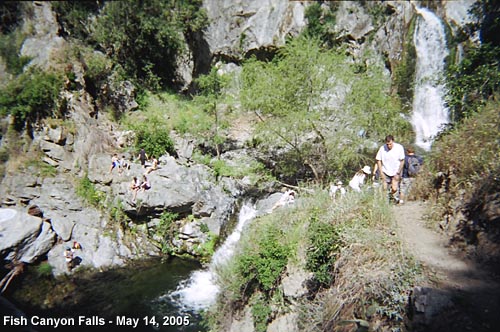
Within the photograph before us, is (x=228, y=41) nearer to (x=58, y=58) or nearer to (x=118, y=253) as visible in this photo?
(x=58, y=58)

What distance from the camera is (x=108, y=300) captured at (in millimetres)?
9453

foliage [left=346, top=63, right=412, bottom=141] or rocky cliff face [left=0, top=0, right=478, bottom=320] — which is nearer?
foliage [left=346, top=63, right=412, bottom=141]

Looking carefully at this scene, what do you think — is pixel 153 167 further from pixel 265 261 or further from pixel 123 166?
pixel 265 261

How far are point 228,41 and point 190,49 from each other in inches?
133

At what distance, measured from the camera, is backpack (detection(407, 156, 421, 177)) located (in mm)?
8212

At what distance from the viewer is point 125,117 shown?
59.6ft

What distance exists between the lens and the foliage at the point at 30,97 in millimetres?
13469

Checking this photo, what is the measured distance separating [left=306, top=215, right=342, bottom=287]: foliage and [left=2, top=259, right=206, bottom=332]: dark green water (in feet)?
16.2

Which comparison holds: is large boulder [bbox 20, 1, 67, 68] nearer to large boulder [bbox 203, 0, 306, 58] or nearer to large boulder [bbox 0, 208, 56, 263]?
large boulder [bbox 0, 208, 56, 263]

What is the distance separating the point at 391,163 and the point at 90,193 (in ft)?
39.6

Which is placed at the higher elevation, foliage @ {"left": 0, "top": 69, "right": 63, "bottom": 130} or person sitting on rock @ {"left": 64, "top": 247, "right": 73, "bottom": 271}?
foliage @ {"left": 0, "top": 69, "right": 63, "bottom": 130}

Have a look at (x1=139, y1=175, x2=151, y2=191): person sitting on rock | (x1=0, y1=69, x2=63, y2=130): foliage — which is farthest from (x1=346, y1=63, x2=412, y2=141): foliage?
(x1=0, y1=69, x2=63, y2=130): foliage

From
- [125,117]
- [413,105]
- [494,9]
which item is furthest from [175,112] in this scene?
[494,9]

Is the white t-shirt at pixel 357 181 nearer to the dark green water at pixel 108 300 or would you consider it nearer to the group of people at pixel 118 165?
the dark green water at pixel 108 300
